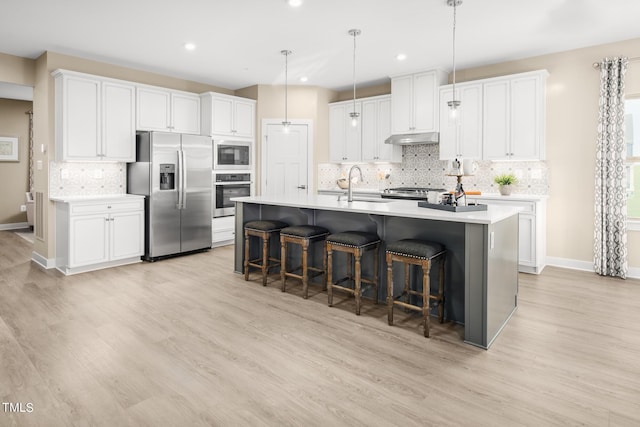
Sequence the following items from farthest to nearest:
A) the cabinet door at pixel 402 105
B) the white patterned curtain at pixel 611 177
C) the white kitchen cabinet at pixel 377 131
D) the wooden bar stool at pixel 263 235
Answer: the white kitchen cabinet at pixel 377 131
the cabinet door at pixel 402 105
the white patterned curtain at pixel 611 177
the wooden bar stool at pixel 263 235

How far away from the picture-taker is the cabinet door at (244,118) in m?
6.66

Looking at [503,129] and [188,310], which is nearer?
[188,310]

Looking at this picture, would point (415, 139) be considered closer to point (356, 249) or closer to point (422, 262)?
point (356, 249)

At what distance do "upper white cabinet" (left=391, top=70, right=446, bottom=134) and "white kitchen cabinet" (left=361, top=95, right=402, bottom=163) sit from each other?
0.94 feet

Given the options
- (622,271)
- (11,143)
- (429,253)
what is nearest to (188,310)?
(429,253)

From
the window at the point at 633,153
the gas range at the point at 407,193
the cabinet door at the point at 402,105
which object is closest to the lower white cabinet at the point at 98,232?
the gas range at the point at 407,193

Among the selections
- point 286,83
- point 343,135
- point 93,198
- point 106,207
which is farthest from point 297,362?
point 286,83

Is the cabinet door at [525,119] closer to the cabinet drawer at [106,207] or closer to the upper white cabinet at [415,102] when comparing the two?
the upper white cabinet at [415,102]

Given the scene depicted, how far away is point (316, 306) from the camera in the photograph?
371cm

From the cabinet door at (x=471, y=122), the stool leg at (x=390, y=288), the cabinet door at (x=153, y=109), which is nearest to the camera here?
the stool leg at (x=390, y=288)

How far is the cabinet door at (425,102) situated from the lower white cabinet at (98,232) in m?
4.10

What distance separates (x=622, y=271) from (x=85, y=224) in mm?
6366

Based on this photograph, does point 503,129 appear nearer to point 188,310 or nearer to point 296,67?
point 296,67

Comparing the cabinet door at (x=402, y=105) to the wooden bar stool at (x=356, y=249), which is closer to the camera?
the wooden bar stool at (x=356, y=249)
